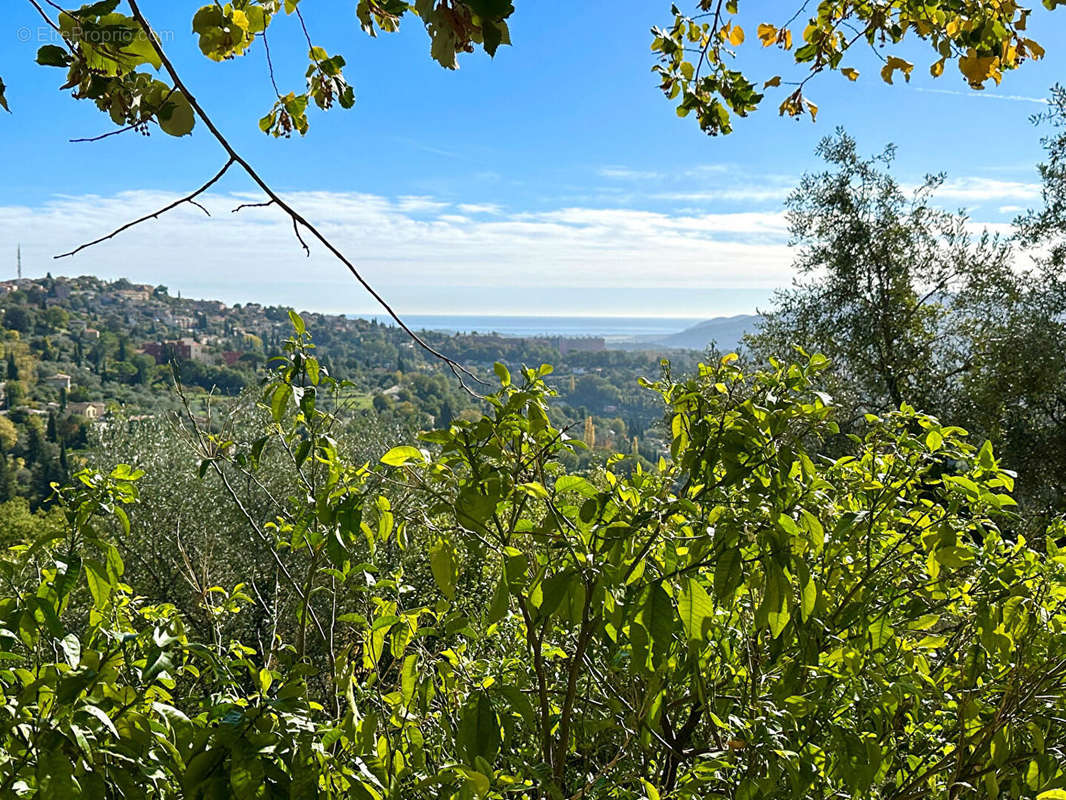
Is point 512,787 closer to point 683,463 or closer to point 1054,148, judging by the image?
point 683,463

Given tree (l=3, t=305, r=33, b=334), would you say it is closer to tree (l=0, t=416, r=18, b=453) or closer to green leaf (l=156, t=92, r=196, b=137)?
tree (l=0, t=416, r=18, b=453)

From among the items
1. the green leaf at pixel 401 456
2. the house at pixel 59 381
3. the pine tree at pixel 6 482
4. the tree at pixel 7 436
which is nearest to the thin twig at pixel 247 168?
the green leaf at pixel 401 456

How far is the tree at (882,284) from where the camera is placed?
1015 cm

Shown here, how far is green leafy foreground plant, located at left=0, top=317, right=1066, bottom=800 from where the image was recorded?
1.05 metres

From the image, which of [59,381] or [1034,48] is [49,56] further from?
[59,381]

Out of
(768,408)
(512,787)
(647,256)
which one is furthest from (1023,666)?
(647,256)

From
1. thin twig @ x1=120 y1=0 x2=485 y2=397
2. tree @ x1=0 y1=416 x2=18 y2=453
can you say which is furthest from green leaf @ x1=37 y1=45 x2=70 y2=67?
tree @ x1=0 y1=416 x2=18 y2=453

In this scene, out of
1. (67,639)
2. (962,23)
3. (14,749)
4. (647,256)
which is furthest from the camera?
(647,256)

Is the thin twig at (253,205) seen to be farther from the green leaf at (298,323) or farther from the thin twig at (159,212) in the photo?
the green leaf at (298,323)

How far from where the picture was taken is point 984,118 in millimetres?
10820

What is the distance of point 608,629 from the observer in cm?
117

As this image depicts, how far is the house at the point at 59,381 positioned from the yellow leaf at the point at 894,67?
51.6m

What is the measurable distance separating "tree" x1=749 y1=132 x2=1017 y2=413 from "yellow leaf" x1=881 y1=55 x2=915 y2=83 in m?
8.18

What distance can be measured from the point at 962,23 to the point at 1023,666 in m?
1.86
